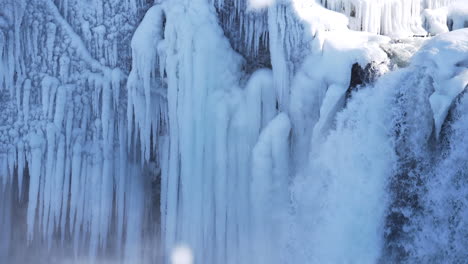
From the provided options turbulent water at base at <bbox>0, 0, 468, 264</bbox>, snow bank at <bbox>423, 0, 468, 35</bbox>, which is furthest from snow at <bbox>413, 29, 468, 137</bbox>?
snow bank at <bbox>423, 0, 468, 35</bbox>

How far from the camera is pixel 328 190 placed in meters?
4.86

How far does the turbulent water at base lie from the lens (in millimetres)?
4262

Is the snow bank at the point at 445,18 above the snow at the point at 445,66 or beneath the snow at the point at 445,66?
above

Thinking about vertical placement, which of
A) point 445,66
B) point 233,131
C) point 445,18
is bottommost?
point 233,131

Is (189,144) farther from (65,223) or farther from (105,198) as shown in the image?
(65,223)

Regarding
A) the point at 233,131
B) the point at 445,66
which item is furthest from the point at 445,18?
the point at 233,131

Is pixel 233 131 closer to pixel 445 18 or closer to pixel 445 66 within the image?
pixel 445 66

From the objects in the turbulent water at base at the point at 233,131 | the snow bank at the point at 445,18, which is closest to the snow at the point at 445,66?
the turbulent water at base at the point at 233,131

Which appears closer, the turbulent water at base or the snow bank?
the turbulent water at base

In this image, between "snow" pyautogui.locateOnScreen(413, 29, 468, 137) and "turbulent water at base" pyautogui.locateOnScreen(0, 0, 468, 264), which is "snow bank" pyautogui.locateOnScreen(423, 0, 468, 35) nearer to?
"turbulent water at base" pyautogui.locateOnScreen(0, 0, 468, 264)

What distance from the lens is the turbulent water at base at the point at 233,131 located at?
4.26 meters

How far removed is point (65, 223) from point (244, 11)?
382 cm

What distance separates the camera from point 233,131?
5984 mm

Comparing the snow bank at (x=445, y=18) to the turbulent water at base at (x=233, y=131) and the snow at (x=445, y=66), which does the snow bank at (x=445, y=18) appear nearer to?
the turbulent water at base at (x=233, y=131)
